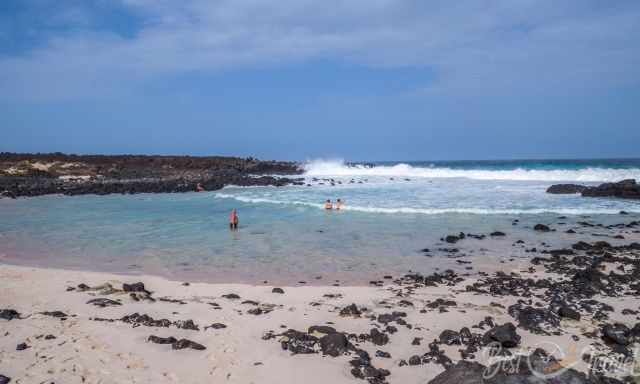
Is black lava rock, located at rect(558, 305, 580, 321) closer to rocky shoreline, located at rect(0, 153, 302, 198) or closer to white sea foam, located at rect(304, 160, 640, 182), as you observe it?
rocky shoreline, located at rect(0, 153, 302, 198)

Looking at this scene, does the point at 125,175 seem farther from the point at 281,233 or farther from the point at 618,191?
the point at 618,191

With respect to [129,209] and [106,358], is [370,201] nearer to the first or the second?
[129,209]

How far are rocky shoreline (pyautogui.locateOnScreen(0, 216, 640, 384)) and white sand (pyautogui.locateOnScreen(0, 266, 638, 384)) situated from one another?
23 millimetres

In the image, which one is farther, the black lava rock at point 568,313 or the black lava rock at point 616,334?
the black lava rock at point 568,313

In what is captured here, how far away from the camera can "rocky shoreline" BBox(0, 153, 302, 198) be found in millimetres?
32688

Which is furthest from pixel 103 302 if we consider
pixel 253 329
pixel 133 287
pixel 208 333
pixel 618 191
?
pixel 618 191

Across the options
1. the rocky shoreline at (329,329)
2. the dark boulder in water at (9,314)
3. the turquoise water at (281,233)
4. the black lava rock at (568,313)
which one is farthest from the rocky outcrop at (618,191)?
the dark boulder in water at (9,314)

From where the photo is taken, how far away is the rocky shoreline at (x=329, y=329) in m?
4.74

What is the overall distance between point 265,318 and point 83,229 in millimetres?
12114

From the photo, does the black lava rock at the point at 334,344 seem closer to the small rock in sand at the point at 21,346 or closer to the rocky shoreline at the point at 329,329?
the rocky shoreline at the point at 329,329

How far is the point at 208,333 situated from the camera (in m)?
5.91

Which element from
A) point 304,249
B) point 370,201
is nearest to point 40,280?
point 304,249

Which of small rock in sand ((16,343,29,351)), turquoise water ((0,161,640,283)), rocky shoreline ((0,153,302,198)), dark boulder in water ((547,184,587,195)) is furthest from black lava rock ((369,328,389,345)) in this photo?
rocky shoreline ((0,153,302,198))

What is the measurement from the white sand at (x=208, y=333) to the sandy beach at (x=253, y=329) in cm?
2
